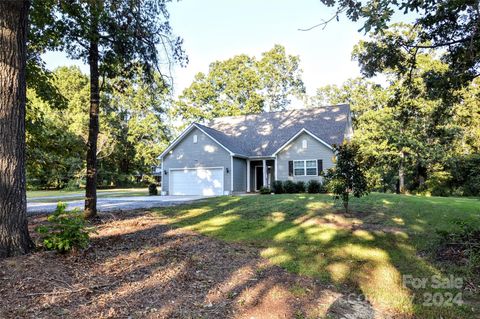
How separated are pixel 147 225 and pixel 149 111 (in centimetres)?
3350

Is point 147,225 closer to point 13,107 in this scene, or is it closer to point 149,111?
point 13,107

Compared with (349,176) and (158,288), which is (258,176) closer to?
(349,176)

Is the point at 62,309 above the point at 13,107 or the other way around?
the other way around

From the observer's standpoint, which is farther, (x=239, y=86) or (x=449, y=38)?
(x=239, y=86)

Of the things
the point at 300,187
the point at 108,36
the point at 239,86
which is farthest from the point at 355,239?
the point at 239,86

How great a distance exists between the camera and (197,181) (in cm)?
2300

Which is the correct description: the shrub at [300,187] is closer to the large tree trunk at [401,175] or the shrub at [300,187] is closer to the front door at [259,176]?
the front door at [259,176]

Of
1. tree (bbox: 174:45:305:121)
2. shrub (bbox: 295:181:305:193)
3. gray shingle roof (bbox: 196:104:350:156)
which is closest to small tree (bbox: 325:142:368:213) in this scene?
shrub (bbox: 295:181:305:193)

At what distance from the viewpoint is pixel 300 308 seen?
3887 mm

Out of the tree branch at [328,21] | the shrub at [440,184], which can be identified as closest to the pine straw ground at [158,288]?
the tree branch at [328,21]

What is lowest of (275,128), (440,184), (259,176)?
(440,184)

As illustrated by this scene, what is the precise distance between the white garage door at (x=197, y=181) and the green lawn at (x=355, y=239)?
1019 centimetres

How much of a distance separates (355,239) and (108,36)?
8830 millimetres

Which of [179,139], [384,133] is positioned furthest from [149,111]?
[384,133]
